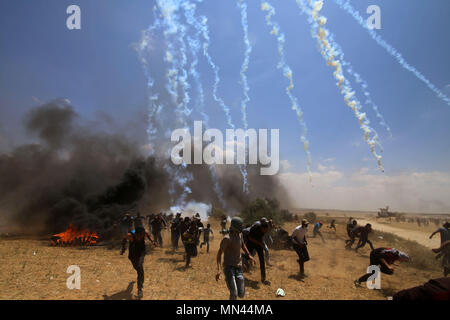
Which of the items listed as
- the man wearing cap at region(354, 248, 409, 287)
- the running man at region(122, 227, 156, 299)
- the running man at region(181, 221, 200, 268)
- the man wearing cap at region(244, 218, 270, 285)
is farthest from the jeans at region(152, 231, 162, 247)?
the man wearing cap at region(354, 248, 409, 287)

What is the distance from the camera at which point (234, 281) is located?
4223 millimetres

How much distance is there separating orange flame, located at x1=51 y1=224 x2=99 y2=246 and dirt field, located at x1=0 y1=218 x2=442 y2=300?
6.32ft

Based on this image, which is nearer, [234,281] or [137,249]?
[234,281]

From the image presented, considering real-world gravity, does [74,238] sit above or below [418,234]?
above

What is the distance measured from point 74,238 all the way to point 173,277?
9809mm

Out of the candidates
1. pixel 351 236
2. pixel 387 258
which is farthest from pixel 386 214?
pixel 387 258

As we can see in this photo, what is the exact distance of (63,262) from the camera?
29.7ft

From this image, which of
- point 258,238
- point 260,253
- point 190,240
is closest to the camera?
A: point 260,253

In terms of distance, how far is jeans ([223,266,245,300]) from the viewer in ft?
13.5

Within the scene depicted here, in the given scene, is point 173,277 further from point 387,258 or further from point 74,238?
point 74,238

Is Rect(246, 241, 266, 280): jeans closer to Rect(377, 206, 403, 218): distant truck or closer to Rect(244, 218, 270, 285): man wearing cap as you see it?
Rect(244, 218, 270, 285): man wearing cap

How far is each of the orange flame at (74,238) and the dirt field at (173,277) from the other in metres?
1.93
